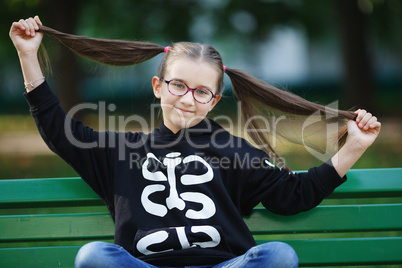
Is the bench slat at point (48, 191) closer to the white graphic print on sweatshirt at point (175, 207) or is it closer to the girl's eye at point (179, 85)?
the white graphic print on sweatshirt at point (175, 207)

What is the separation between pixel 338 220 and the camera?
2523 mm

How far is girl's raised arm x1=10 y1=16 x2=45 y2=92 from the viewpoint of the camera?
7.77 ft

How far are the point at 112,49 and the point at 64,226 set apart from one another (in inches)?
36.3

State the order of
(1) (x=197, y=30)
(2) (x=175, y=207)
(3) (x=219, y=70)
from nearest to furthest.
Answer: (2) (x=175, y=207)
(3) (x=219, y=70)
(1) (x=197, y=30)

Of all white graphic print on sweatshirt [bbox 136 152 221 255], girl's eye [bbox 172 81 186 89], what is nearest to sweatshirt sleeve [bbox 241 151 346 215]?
white graphic print on sweatshirt [bbox 136 152 221 255]

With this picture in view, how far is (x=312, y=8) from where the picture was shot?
523 inches

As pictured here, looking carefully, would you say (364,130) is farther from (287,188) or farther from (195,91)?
(195,91)

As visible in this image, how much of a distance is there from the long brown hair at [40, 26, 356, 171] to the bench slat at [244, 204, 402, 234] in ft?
0.87

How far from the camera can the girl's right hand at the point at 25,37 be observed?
238cm

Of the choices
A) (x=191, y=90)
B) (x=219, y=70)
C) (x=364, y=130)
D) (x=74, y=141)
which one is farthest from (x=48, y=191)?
(x=364, y=130)

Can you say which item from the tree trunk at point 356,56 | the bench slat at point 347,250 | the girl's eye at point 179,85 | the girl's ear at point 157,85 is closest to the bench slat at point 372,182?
the bench slat at point 347,250

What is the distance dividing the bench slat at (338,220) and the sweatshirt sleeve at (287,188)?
3.1 inches

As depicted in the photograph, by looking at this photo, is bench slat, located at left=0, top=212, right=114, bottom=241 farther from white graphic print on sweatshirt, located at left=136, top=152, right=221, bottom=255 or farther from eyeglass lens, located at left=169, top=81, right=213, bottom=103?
eyeglass lens, located at left=169, top=81, right=213, bottom=103

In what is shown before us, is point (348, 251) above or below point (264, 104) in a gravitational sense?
below
